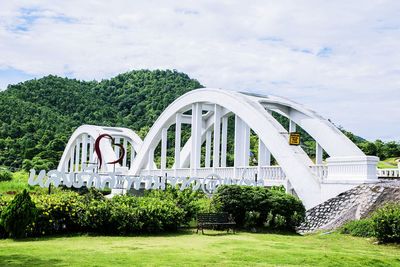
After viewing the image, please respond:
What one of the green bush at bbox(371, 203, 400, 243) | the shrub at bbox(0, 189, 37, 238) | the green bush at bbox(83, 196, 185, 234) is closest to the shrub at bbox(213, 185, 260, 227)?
the green bush at bbox(83, 196, 185, 234)

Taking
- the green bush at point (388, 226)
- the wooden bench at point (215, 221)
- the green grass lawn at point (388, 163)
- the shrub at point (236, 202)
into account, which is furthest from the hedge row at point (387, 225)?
the green grass lawn at point (388, 163)

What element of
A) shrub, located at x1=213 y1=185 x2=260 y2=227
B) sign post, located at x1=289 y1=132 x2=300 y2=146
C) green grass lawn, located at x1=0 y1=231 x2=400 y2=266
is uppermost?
sign post, located at x1=289 y1=132 x2=300 y2=146

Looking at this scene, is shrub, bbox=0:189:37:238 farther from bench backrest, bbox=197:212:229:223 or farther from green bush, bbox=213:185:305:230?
green bush, bbox=213:185:305:230

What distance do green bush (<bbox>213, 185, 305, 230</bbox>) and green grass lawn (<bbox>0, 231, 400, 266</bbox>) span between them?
1987 mm

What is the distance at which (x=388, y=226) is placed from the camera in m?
11.2

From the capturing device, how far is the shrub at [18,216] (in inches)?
436

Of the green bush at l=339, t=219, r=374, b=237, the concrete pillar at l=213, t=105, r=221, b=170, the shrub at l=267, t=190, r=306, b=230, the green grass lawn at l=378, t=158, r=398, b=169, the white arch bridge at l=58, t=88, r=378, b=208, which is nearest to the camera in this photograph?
the green bush at l=339, t=219, r=374, b=237

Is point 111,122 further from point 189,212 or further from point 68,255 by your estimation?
point 68,255

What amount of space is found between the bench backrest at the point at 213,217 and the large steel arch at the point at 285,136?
4007mm

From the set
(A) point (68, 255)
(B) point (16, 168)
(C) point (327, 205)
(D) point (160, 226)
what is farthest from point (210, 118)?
(B) point (16, 168)

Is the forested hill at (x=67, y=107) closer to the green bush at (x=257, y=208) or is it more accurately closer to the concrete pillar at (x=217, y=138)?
the concrete pillar at (x=217, y=138)

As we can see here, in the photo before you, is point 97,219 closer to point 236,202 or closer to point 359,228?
point 236,202

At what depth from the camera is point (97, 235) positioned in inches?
468

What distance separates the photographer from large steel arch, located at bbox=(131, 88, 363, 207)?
16.7 m
